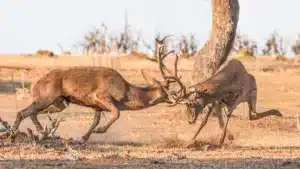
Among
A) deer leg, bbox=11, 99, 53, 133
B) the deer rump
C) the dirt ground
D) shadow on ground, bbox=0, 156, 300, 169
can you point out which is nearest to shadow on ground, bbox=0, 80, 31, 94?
the dirt ground

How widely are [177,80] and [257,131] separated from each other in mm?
3956

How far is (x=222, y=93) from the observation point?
17547 mm

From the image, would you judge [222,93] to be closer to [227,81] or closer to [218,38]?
[227,81]

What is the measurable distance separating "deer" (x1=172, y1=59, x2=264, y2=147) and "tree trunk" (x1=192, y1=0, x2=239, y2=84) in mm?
3495

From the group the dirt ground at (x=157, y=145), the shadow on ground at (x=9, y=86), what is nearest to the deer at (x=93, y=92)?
the dirt ground at (x=157, y=145)

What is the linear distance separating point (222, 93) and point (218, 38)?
14.3 feet

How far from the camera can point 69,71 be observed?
17.7 meters

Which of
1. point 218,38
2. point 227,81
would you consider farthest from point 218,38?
point 227,81

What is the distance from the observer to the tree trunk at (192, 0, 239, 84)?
21609 millimetres

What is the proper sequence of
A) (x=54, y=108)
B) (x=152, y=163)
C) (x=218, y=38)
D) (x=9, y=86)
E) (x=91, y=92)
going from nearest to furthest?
1. (x=152, y=163)
2. (x=91, y=92)
3. (x=54, y=108)
4. (x=218, y=38)
5. (x=9, y=86)

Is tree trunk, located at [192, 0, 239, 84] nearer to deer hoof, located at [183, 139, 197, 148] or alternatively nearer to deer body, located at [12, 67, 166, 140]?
deer body, located at [12, 67, 166, 140]

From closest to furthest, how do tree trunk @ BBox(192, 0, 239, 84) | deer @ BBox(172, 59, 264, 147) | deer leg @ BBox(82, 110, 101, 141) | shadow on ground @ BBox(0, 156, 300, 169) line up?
shadow on ground @ BBox(0, 156, 300, 169)
deer @ BBox(172, 59, 264, 147)
deer leg @ BBox(82, 110, 101, 141)
tree trunk @ BBox(192, 0, 239, 84)

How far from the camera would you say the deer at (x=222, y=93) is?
56.6 feet

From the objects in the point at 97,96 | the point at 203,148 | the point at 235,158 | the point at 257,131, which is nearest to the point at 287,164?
the point at 235,158
